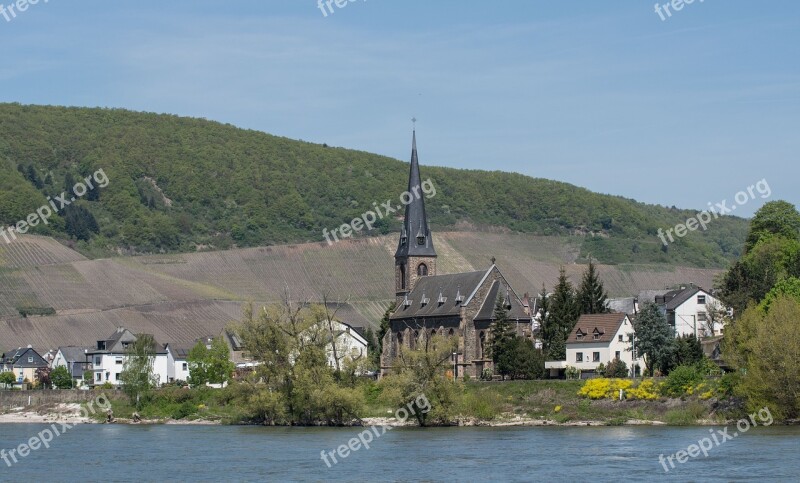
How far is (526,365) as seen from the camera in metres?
90.8

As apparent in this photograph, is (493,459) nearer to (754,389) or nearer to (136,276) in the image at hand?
(754,389)

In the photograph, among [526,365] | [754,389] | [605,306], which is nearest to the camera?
[754,389]

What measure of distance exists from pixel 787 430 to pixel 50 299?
119m

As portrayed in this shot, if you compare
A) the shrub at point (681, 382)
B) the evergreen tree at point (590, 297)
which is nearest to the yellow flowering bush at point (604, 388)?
the shrub at point (681, 382)

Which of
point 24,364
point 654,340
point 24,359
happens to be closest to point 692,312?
point 654,340

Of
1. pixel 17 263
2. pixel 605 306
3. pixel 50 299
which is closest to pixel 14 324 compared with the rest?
pixel 50 299

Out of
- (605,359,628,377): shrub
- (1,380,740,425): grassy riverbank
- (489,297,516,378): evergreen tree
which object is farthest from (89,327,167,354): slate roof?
(605,359,628,377): shrub
